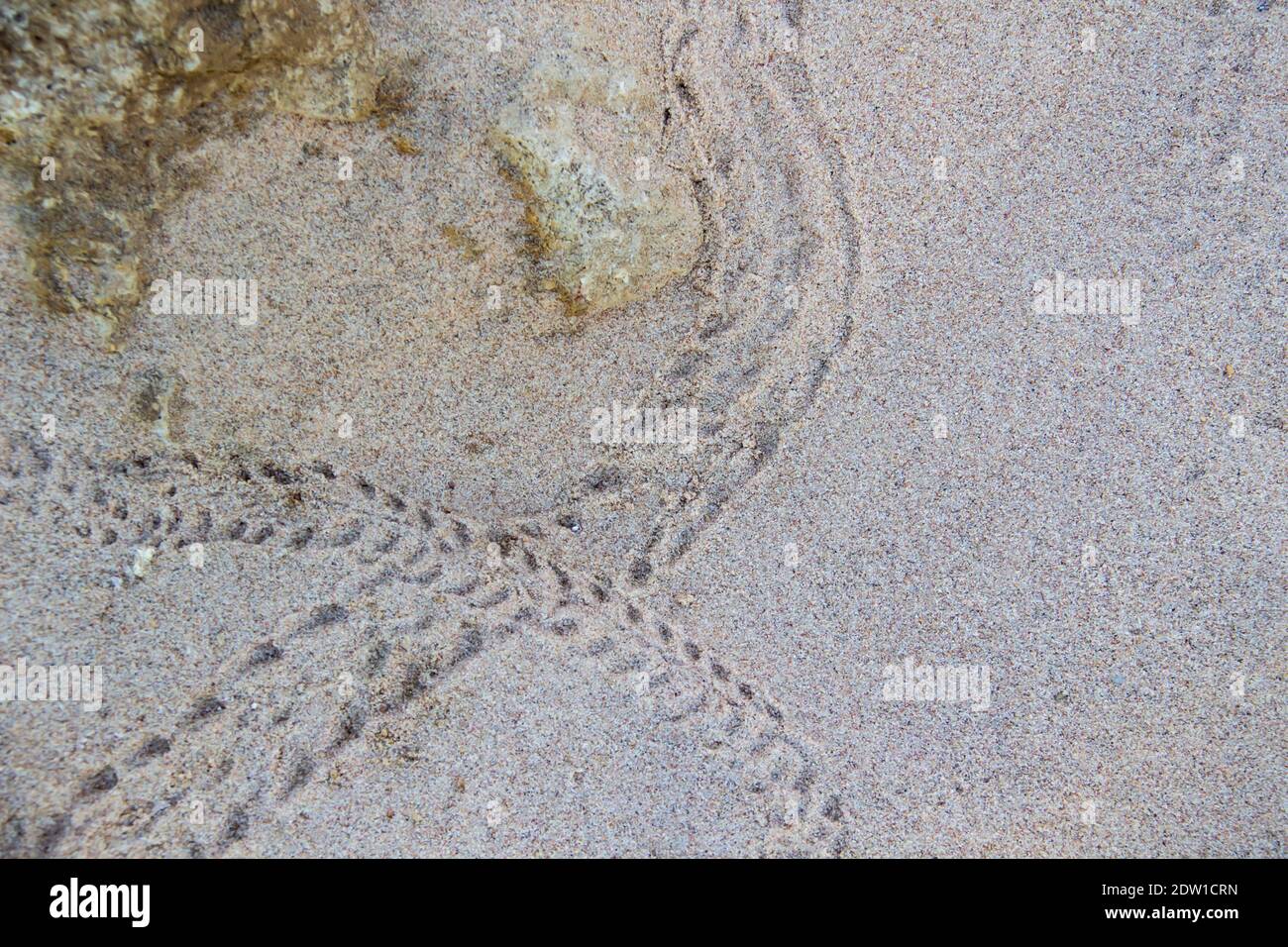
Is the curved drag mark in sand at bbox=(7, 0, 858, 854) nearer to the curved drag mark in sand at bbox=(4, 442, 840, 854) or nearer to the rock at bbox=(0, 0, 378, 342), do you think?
the curved drag mark in sand at bbox=(4, 442, 840, 854)

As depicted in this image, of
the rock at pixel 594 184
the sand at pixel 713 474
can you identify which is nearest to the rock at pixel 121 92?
the sand at pixel 713 474

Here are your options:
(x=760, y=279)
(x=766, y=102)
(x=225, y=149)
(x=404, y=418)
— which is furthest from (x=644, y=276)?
(x=225, y=149)

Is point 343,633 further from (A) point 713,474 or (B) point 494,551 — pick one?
(A) point 713,474

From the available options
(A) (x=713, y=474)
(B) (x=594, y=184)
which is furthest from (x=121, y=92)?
(A) (x=713, y=474)

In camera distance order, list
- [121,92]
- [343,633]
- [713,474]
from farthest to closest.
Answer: [713,474] < [343,633] < [121,92]

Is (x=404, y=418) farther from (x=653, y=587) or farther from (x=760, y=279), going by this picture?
(x=760, y=279)

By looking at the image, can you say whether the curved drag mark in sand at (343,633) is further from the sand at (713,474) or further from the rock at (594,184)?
the rock at (594,184)
